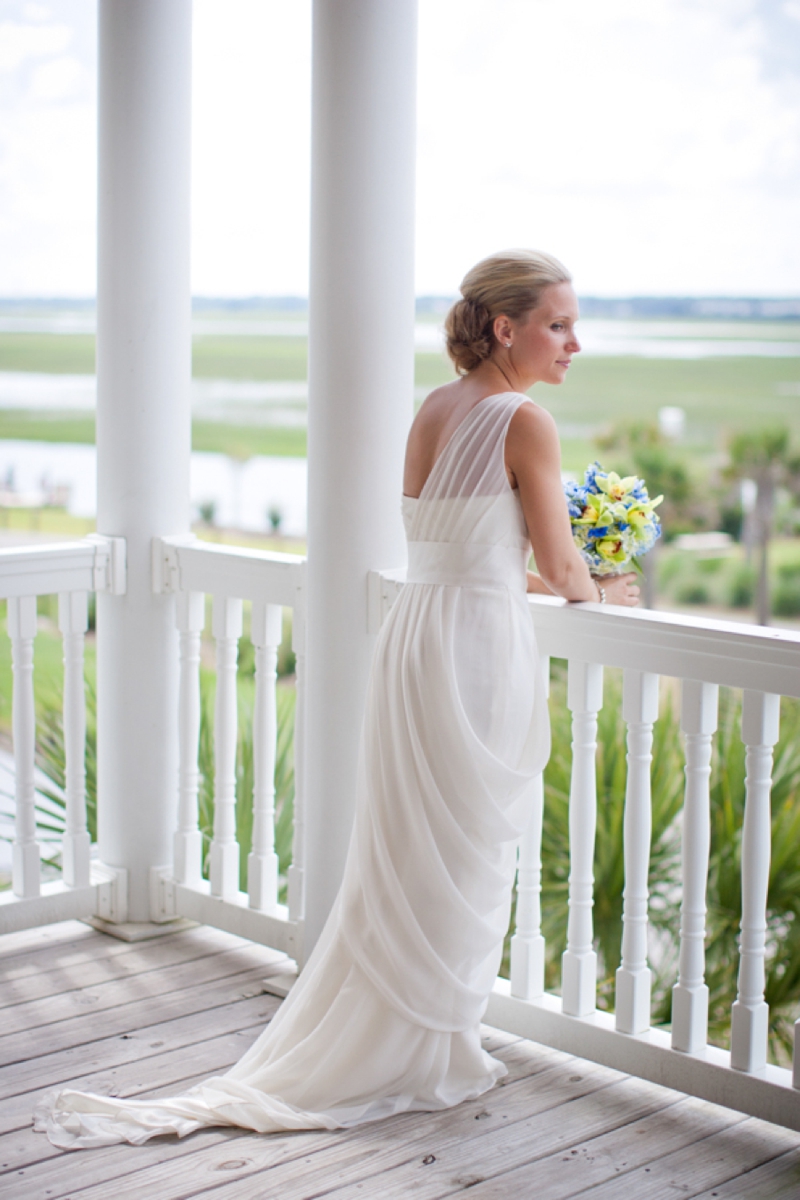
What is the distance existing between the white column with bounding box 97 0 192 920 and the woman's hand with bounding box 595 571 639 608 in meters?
1.42

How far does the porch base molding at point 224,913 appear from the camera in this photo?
11.2 feet

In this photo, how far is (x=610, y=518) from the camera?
258 centimetres

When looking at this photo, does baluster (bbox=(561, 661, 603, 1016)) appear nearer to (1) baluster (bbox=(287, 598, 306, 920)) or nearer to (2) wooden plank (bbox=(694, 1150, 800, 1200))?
(2) wooden plank (bbox=(694, 1150, 800, 1200))

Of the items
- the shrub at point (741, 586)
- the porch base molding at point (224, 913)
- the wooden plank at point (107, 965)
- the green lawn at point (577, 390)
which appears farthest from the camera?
the green lawn at point (577, 390)

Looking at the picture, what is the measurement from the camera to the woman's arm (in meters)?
2.47

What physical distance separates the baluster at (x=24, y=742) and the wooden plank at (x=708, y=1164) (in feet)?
6.12

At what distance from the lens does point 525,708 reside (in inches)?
103

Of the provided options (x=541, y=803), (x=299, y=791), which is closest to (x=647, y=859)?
(x=541, y=803)

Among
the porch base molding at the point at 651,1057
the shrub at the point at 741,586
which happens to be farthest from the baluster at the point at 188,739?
the shrub at the point at 741,586

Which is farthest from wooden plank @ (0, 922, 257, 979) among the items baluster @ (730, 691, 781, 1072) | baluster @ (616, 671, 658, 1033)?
baluster @ (730, 691, 781, 1072)

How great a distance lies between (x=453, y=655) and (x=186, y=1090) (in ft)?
3.60

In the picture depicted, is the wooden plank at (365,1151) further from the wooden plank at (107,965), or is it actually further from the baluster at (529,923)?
the wooden plank at (107,965)

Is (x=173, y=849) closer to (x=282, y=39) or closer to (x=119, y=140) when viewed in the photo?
(x=119, y=140)

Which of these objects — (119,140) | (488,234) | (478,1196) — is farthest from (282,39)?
(478,1196)
